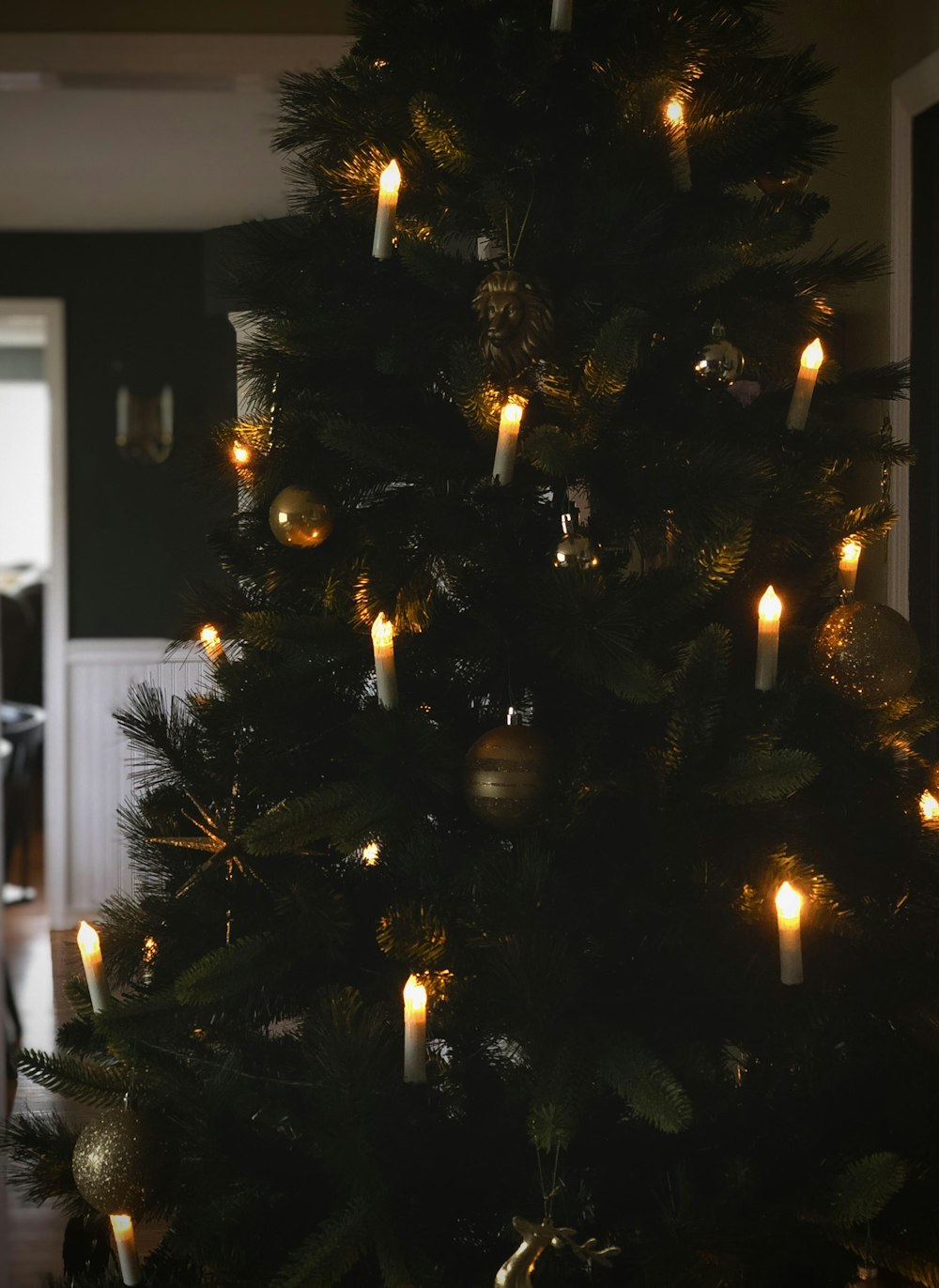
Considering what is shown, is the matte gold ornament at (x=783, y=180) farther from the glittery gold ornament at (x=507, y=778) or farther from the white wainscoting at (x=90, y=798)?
the white wainscoting at (x=90, y=798)

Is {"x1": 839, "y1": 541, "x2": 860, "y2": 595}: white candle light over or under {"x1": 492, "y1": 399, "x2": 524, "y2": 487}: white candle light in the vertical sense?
under

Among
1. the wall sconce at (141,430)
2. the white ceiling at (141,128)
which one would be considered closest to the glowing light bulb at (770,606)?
the white ceiling at (141,128)

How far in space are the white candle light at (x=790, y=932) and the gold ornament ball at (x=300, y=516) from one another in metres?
0.51

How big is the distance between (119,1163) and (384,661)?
1.56ft

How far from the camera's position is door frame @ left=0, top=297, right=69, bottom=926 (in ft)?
14.1

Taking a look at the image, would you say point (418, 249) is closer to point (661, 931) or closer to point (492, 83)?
point (492, 83)

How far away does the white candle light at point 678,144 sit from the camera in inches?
42.7

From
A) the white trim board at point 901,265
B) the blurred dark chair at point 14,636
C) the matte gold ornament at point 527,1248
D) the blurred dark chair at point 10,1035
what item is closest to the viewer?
the matte gold ornament at point 527,1248

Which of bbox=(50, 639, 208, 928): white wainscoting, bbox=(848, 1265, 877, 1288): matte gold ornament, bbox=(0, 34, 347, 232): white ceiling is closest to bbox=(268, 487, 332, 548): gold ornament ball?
bbox=(848, 1265, 877, 1288): matte gold ornament

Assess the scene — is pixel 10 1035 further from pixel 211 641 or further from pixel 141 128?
pixel 141 128

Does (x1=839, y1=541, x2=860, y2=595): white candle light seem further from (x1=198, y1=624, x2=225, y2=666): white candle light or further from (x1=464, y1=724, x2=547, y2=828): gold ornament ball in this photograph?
(x1=198, y1=624, x2=225, y2=666): white candle light

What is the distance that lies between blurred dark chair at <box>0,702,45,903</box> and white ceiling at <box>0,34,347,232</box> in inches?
74.3

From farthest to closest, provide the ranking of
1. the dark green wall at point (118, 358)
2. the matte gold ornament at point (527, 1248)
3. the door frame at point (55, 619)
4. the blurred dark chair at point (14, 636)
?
the blurred dark chair at point (14, 636) → the dark green wall at point (118, 358) → the door frame at point (55, 619) → the matte gold ornament at point (527, 1248)

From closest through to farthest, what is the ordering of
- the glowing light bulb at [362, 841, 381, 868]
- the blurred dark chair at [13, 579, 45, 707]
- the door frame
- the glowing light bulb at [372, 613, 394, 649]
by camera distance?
the glowing light bulb at [372, 613, 394, 649], the glowing light bulb at [362, 841, 381, 868], the door frame, the blurred dark chair at [13, 579, 45, 707]
